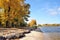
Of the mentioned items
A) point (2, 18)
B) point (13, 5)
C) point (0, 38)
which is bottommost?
point (0, 38)

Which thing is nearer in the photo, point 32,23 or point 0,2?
point 0,2

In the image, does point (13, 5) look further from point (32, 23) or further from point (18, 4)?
point (32, 23)

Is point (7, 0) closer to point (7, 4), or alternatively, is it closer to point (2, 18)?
point (7, 4)

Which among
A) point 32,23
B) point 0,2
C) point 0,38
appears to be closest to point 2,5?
point 0,2

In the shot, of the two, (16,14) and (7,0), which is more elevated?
(7,0)

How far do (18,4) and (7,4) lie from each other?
154cm

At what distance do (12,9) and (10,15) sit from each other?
2.93 ft

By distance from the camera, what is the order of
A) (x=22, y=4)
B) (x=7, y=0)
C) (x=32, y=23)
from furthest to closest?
(x=32, y=23)
(x=22, y=4)
(x=7, y=0)

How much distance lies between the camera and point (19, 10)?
92.1ft

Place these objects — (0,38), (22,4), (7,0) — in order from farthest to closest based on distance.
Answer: (22,4) < (7,0) < (0,38)

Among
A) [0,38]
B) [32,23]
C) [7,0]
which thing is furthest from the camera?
[32,23]

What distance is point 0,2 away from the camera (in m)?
27.1

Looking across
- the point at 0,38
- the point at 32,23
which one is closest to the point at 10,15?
the point at 0,38

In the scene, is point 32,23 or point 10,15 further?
point 32,23
